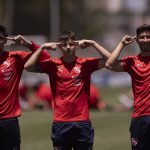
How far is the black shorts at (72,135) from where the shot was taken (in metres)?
11.3

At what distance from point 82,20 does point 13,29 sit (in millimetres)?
11632

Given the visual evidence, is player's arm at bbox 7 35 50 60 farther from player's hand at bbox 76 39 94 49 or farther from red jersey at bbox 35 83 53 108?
red jersey at bbox 35 83 53 108

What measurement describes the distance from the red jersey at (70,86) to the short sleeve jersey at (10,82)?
1.26 feet

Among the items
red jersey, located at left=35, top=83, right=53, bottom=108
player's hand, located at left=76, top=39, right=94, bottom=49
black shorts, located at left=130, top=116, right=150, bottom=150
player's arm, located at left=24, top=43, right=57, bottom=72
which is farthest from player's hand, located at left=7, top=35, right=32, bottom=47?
red jersey, located at left=35, top=83, right=53, bottom=108

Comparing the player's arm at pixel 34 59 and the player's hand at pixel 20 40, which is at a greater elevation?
the player's hand at pixel 20 40

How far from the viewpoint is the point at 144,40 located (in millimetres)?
11148

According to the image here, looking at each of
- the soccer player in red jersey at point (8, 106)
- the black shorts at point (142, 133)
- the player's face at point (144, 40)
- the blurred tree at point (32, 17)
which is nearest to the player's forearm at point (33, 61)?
the soccer player in red jersey at point (8, 106)

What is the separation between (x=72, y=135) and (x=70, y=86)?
0.70m

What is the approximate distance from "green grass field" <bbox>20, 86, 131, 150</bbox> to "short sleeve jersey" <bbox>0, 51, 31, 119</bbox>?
16.2ft

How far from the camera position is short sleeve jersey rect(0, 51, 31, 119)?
11.4 m

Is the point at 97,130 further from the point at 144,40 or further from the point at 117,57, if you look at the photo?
the point at 144,40

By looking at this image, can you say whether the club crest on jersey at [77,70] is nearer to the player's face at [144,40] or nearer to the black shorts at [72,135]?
the black shorts at [72,135]

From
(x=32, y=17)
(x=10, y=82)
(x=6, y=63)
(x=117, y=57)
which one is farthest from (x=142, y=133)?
(x=32, y=17)

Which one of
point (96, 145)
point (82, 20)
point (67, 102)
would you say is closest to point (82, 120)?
point (67, 102)
